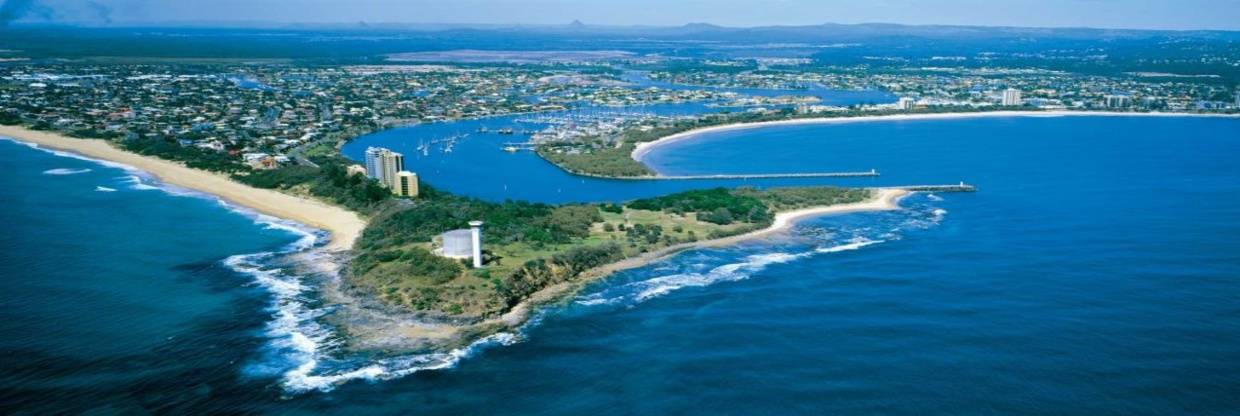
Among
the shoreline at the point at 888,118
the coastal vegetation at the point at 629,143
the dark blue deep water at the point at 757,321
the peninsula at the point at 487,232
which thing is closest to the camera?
the dark blue deep water at the point at 757,321

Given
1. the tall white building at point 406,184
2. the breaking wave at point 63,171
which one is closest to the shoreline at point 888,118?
the tall white building at point 406,184

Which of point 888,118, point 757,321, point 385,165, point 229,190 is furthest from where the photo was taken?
point 888,118

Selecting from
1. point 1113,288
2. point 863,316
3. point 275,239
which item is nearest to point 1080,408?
point 863,316

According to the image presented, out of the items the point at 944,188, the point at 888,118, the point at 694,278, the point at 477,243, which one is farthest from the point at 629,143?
the point at 477,243

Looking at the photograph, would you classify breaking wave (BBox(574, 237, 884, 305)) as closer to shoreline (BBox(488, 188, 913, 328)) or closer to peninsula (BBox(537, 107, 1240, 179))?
shoreline (BBox(488, 188, 913, 328))

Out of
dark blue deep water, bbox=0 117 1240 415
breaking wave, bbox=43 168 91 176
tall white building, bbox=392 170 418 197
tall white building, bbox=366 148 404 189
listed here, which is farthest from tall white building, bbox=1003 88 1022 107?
breaking wave, bbox=43 168 91 176

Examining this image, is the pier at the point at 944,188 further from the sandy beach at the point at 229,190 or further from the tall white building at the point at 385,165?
the sandy beach at the point at 229,190

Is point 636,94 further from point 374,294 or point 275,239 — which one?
point 374,294

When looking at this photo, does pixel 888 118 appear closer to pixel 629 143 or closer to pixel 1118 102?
pixel 1118 102
